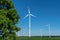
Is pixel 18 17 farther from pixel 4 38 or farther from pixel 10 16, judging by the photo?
pixel 4 38

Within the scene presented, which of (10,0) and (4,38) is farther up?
(10,0)

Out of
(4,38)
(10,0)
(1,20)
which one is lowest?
(4,38)

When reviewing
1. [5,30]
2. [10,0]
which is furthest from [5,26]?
[10,0]

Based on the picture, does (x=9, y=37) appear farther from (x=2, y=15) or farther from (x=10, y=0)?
(x=10, y=0)

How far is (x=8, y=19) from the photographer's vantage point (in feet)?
100

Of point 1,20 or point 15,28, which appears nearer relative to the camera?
point 1,20

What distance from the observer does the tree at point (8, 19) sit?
2964cm

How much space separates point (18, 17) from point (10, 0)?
2476mm

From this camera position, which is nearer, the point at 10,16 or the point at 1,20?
the point at 1,20

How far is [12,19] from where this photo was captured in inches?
1273

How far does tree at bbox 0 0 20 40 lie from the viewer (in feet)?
97.2

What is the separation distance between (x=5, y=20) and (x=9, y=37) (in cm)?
232

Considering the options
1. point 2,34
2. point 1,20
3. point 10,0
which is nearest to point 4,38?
point 2,34

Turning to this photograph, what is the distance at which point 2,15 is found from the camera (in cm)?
3025
